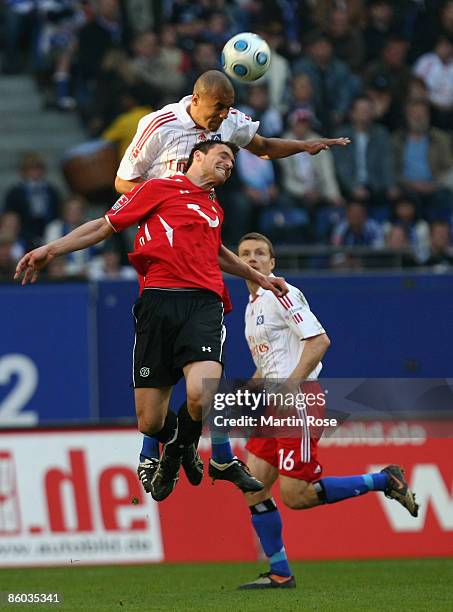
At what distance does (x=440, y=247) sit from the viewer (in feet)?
54.1

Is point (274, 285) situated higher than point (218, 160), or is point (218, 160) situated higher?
point (218, 160)

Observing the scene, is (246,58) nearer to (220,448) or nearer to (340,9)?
(220,448)

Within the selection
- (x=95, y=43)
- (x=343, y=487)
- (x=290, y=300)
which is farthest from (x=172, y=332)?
(x=95, y=43)

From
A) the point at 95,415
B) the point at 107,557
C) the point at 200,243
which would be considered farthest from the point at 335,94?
the point at 200,243

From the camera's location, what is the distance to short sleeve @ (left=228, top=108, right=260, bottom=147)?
10.4 metres

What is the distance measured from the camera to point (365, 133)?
18.3 meters

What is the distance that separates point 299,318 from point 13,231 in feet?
20.1

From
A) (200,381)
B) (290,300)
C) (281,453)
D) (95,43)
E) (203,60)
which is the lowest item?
(281,453)

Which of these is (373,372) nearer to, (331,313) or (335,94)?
(331,313)

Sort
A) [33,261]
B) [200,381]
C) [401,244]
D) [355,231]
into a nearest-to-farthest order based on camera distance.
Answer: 1. [33,261]
2. [200,381]
3. [401,244]
4. [355,231]

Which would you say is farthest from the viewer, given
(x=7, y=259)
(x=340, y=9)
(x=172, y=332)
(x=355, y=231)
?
(x=340, y=9)

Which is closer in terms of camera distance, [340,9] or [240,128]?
[240,128]

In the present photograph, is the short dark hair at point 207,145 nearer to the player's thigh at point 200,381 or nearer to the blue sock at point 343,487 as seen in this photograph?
the player's thigh at point 200,381

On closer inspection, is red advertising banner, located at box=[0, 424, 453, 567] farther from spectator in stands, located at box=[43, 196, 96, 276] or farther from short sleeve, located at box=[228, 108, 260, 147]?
short sleeve, located at box=[228, 108, 260, 147]
